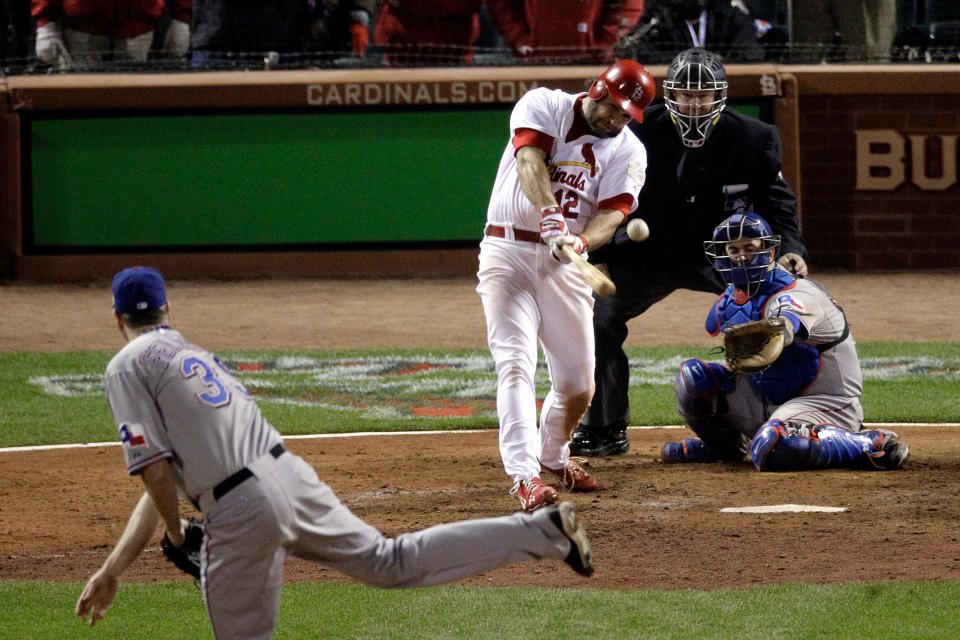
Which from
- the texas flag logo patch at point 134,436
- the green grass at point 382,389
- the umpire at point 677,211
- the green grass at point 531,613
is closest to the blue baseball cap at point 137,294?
the texas flag logo patch at point 134,436

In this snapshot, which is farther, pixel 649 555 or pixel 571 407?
pixel 571 407

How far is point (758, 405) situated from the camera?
707 cm

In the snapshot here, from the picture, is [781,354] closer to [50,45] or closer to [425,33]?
[425,33]

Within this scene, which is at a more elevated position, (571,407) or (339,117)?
(339,117)

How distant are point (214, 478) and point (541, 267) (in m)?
2.58

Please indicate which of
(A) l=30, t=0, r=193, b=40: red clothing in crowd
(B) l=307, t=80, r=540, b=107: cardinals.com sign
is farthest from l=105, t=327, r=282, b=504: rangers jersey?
(B) l=307, t=80, r=540, b=107: cardinals.com sign

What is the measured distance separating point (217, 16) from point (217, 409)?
10.0 meters

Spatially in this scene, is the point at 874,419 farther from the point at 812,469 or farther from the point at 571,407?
the point at 571,407

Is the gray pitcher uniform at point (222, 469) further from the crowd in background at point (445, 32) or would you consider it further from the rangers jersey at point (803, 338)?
the crowd in background at point (445, 32)

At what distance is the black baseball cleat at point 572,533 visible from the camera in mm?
4246

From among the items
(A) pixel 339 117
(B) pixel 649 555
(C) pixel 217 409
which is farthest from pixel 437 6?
(C) pixel 217 409

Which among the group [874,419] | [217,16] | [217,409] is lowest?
[874,419]

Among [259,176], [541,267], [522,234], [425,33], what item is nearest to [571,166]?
[522,234]

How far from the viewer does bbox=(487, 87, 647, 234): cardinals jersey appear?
6176mm
